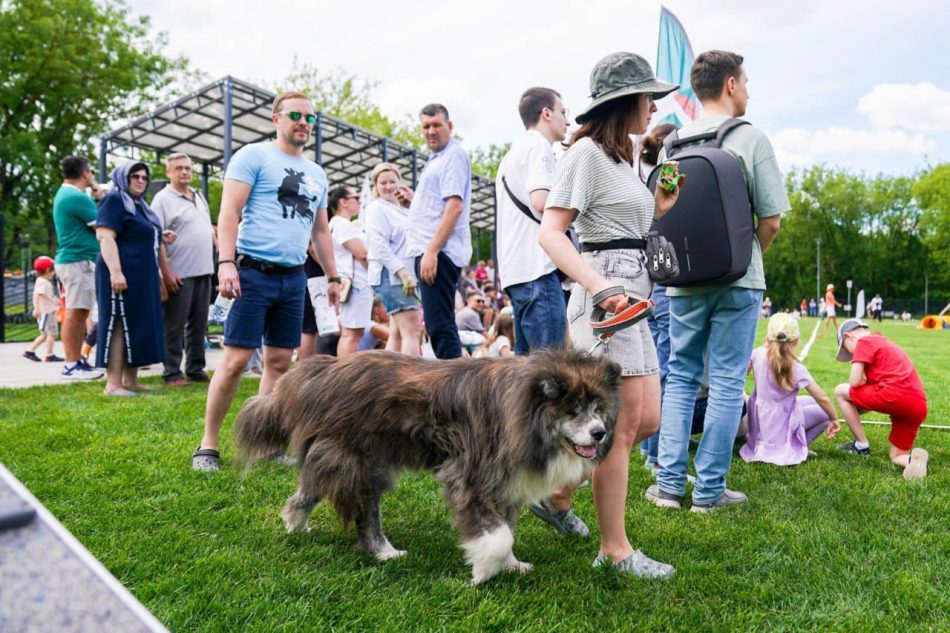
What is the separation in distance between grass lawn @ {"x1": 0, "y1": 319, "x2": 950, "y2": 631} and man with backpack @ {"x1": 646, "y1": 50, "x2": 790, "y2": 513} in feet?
0.86

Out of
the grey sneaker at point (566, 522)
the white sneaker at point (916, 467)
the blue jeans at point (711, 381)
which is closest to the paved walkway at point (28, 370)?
the grey sneaker at point (566, 522)

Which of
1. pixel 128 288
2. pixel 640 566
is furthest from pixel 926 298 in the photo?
pixel 640 566

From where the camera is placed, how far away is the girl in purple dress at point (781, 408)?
16.3ft

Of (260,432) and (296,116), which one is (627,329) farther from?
(296,116)

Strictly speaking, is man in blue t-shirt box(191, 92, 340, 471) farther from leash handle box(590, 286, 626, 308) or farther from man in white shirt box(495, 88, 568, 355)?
leash handle box(590, 286, 626, 308)

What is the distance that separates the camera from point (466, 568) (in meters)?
2.96

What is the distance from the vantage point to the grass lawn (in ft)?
8.14

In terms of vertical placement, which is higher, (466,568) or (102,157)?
(102,157)

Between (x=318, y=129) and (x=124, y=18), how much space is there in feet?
61.3

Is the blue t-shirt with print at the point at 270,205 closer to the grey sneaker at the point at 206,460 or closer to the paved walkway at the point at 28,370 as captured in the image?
the grey sneaker at the point at 206,460

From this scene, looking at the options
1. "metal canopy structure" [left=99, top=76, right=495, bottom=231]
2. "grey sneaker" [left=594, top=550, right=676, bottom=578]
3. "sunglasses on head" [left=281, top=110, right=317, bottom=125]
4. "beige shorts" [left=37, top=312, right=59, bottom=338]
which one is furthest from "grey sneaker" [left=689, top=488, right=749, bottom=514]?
"metal canopy structure" [left=99, top=76, right=495, bottom=231]

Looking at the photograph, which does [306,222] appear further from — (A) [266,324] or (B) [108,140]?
(B) [108,140]

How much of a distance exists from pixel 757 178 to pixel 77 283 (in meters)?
7.46

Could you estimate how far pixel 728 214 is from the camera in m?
3.63
